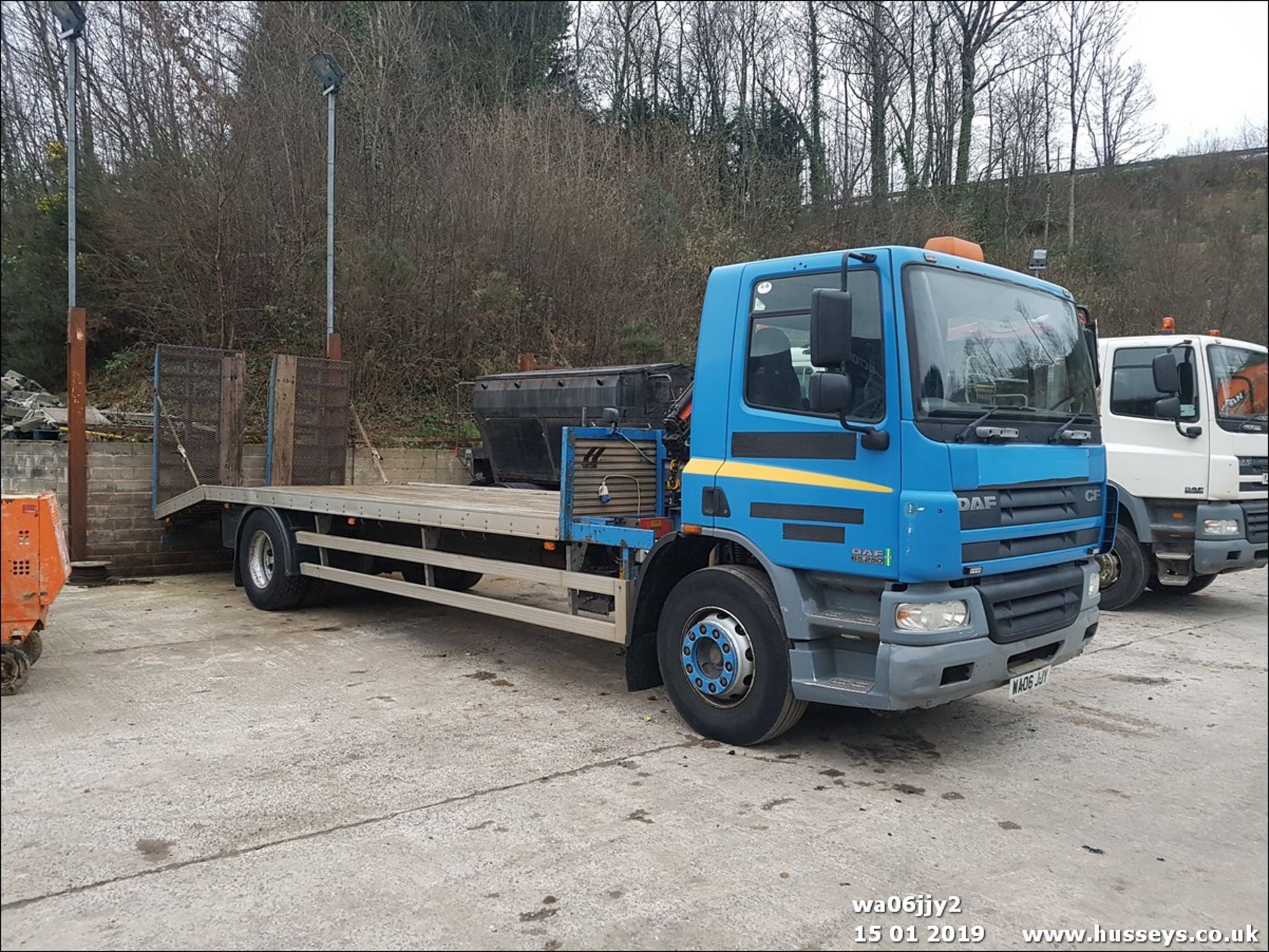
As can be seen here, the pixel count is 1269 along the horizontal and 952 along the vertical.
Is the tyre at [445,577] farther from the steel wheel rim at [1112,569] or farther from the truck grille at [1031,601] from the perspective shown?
the steel wheel rim at [1112,569]

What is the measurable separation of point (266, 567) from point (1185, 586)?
30.8 feet

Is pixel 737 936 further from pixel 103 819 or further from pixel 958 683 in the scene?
pixel 103 819

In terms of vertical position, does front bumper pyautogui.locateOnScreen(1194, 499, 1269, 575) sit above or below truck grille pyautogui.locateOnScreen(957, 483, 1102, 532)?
below

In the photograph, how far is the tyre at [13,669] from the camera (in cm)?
544

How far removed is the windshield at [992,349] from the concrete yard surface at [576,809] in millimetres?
1899

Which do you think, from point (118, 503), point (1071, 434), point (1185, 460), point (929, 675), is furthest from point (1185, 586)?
point (118, 503)

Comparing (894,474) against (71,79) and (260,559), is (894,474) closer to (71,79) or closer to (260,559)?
(260,559)

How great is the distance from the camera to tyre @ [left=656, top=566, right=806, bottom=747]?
4781mm

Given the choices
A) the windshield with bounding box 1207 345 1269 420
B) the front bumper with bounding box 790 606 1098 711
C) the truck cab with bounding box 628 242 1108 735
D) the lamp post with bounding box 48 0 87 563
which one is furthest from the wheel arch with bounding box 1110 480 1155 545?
the lamp post with bounding box 48 0 87 563

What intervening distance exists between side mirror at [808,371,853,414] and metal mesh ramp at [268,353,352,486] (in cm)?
740

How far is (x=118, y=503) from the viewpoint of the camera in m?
10.7

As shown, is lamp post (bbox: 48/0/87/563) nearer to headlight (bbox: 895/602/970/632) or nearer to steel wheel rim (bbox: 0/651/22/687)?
steel wheel rim (bbox: 0/651/22/687)

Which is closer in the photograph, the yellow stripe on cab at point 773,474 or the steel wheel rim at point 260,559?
the yellow stripe on cab at point 773,474

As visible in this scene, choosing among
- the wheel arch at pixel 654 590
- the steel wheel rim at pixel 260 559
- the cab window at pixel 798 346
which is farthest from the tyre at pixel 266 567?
the cab window at pixel 798 346
